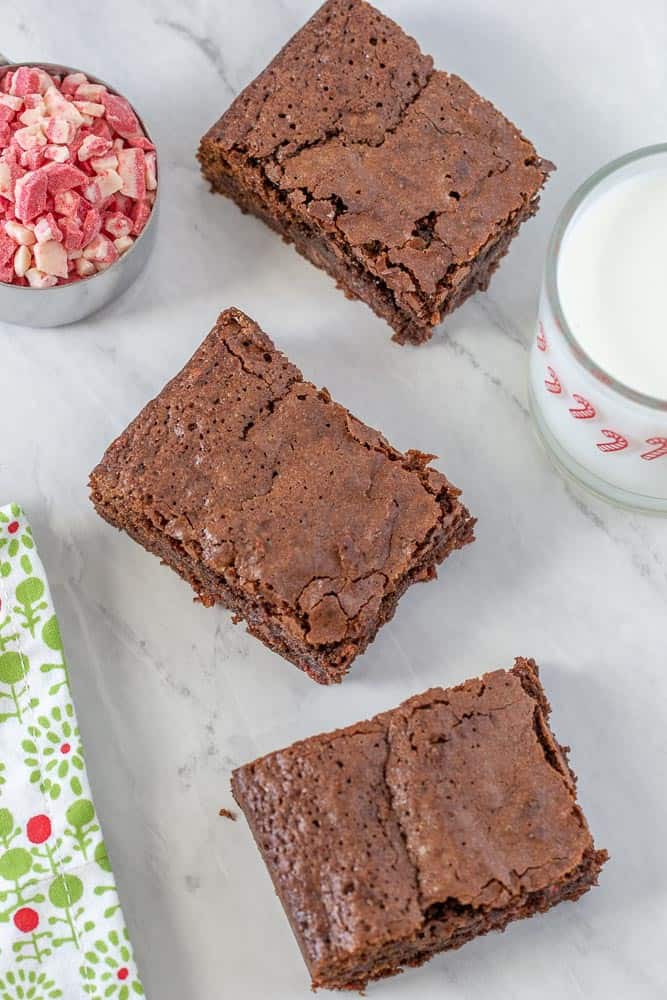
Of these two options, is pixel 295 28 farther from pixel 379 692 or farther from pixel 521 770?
pixel 521 770

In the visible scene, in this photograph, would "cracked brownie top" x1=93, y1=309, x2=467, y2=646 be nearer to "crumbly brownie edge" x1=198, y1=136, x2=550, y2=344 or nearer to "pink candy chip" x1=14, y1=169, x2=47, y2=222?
"crumbly brownie edge" x1=198, y1=136, x2=550, y2=344

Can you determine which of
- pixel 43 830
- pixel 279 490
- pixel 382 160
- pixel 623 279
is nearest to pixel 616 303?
pixel 623 279

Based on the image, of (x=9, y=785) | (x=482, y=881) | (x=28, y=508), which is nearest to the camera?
(x=482, y=881)

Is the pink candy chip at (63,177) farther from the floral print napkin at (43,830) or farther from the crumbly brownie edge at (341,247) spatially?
A: the floral print napkin at (43,830)

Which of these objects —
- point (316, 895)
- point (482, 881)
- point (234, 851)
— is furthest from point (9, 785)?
point (482, 881)

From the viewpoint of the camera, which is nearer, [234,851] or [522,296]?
[234,851]

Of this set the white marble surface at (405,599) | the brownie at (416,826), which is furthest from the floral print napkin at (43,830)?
the brownie at (416,826)

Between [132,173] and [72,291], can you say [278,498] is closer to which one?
[72,291]
